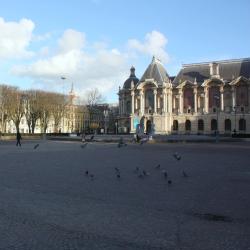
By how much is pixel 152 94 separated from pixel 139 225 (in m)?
109

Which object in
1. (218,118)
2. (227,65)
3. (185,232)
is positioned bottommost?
(185,232)

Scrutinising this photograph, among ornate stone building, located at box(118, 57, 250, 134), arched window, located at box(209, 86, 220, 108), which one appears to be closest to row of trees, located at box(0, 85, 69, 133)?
ornate stone building, located at box(118, 57, 250, 134)

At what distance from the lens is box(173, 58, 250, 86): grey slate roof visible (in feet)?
349

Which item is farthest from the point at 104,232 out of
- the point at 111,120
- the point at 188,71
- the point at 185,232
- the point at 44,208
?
the point at 111,120

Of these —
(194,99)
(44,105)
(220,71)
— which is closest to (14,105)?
(44,105)

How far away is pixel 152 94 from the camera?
116938 millimetres

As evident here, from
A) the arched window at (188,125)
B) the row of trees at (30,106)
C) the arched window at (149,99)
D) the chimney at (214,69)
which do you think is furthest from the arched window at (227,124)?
the row of trees at (30,106)

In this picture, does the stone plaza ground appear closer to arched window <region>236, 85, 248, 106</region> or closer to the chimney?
arched window <region>236, 85, 248, 106</region>

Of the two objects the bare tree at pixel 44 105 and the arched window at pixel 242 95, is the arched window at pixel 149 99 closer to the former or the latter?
the arched window at pixel 242 95

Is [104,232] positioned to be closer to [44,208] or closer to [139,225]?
[139,225]

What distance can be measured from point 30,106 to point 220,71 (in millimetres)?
52576

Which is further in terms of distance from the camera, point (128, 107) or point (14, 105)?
point (128, 107)

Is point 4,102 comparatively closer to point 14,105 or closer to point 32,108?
point 14,105

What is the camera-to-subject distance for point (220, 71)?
109625 mm
